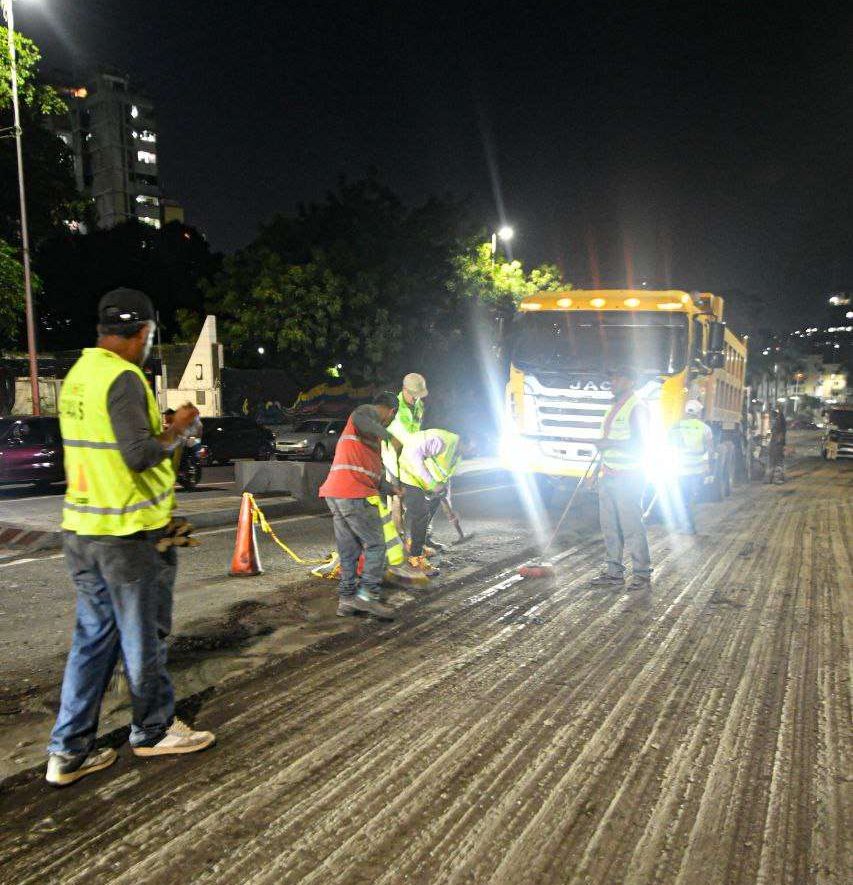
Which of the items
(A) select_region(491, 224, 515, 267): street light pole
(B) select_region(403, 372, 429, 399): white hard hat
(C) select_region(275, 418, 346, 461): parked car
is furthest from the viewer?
(A) select_region(491, 224, 515, 267): street light pole

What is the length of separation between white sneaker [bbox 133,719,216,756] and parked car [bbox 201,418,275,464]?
65.9 ft

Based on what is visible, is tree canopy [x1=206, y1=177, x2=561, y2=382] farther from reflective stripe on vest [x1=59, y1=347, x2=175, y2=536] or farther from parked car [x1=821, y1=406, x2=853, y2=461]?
reflective stripe on vest [x1=59, y1=347, x2=175, y2=536]

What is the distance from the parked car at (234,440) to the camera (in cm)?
2431

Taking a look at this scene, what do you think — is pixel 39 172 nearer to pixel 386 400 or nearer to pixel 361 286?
pixel 361 286

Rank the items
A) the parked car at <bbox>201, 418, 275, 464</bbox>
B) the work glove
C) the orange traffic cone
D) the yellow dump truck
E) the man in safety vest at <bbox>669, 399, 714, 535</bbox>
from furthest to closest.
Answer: the parked car at <bbox>201, 418, 275, 464</bbox>
the man in safety vest at <bbox>669, 399, 714, 535</bbox>
the yellow dump truck
the orange traffic cone
the work glove

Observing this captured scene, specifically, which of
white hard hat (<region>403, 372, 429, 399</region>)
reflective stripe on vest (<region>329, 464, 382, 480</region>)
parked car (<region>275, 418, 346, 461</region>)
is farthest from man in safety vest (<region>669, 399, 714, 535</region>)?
parked car (<region>275, 418, 346, 461</region>)

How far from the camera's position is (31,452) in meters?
16.2

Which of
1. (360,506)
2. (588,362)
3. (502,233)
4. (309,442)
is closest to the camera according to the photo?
(360,506)

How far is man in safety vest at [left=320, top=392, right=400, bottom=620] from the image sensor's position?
6.18 meters

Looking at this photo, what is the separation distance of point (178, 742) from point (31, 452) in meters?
14.2

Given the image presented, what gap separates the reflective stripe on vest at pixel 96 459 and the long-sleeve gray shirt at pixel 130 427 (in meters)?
0.03

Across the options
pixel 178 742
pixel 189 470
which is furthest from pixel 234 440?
pixel 178 742

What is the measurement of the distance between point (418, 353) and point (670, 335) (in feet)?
64.1

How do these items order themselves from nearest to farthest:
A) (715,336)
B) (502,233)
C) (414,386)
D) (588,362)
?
1. (414,386)
2. (588,362)
3. (715,336)
4. (502,233)
